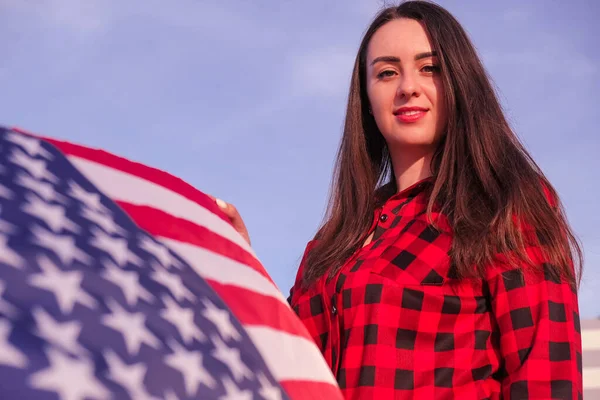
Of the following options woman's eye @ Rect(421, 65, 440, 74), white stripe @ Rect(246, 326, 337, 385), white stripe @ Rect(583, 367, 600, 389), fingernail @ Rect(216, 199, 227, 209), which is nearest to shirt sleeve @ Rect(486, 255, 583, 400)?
woman's eye @ Rect(421, 65, 440, 74)

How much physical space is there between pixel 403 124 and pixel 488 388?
91cm

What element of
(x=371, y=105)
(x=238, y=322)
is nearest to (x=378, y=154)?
(x=371, y=105)

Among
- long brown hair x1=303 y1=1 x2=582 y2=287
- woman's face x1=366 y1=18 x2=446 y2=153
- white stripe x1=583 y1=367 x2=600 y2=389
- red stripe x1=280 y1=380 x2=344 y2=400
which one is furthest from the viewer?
white stripe x1=583 y1=367 x2=600 y2=389

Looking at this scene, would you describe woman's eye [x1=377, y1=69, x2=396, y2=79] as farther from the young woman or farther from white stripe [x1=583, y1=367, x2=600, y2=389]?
white stripe [x1=583, y1=367, x2=600, y2=389]

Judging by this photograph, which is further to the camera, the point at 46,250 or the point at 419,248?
the point at 419,248

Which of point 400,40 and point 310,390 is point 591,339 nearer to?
point 400,40

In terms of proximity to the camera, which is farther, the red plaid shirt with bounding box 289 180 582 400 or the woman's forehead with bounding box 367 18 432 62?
the woman's forehead with bounding box 367 18 432 62

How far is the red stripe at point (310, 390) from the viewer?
76 centimetres

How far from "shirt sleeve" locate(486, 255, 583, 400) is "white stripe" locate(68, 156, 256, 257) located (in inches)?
47.3

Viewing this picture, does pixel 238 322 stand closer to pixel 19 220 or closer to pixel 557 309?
pixel 19 220

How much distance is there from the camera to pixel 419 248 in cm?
217

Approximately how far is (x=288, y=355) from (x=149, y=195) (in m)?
0.25

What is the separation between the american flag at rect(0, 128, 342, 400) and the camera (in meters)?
0.59

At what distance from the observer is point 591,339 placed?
425cm
